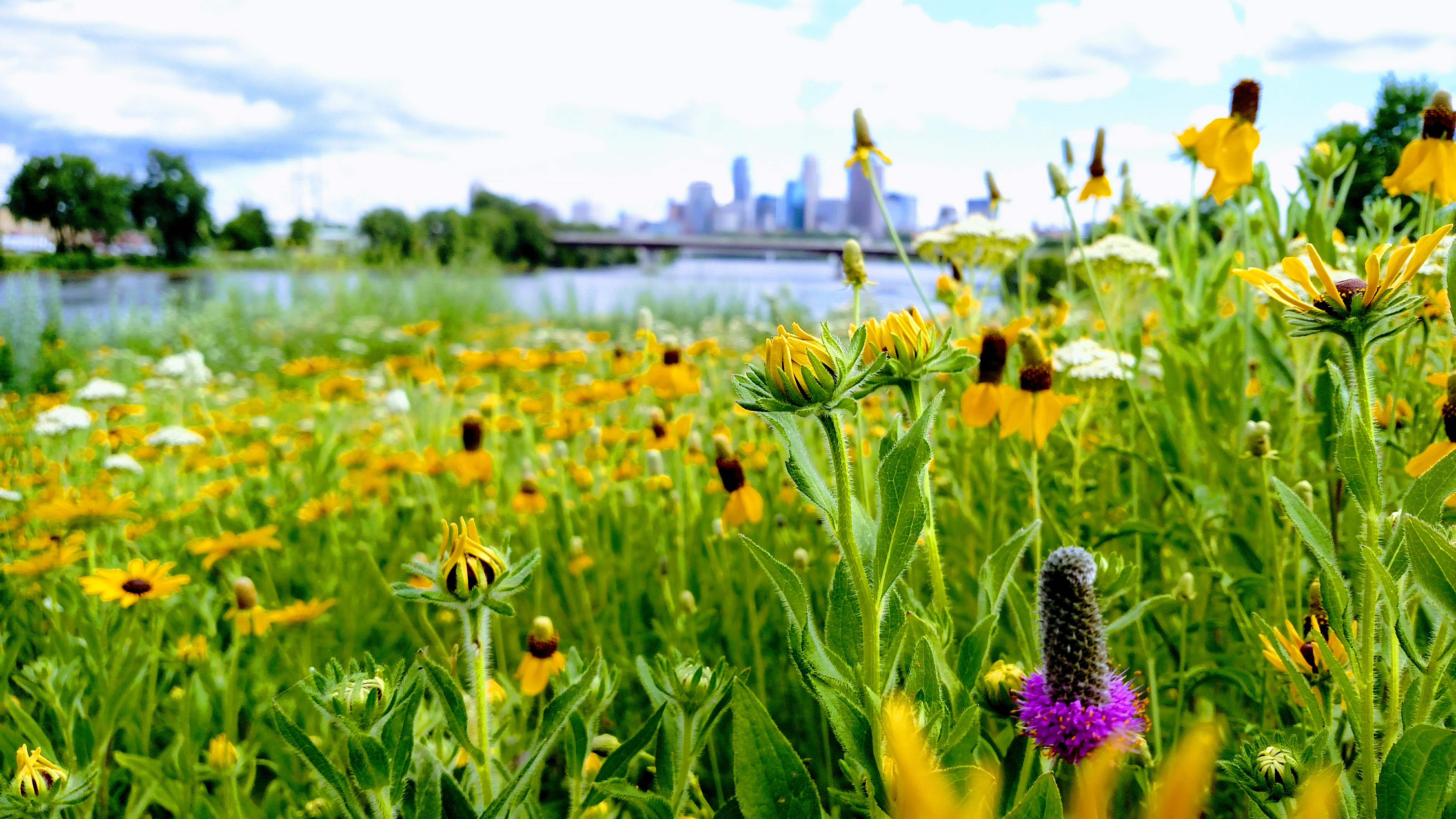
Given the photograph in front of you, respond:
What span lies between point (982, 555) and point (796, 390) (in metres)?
1.39

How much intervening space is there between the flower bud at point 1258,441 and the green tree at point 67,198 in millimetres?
35225

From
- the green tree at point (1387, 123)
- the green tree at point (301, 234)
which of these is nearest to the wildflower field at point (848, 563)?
the green tree at point (1387, 123)

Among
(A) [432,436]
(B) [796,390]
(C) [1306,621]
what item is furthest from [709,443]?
(B) [796,390]

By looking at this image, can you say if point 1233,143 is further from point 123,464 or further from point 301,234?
point 301,234

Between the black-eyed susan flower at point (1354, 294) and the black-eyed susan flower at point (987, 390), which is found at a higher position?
the black-eyed susan flower at point (1354, 294)

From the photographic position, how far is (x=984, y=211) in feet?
9.00

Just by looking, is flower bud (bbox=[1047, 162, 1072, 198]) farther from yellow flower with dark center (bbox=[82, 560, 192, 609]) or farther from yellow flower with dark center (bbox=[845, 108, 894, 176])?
yellow flower with dark center (bbox=[82, 560, 192, 609])

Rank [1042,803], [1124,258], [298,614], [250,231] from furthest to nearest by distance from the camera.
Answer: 1. [250,231]
2. [1124,258]
3. [298,614]
4. [1042,803]

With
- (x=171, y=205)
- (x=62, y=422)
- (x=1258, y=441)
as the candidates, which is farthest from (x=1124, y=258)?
(x=171, y=205)

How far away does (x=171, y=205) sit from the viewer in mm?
42594

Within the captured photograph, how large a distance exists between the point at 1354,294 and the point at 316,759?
2.90ft

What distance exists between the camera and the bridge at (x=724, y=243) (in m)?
6.74

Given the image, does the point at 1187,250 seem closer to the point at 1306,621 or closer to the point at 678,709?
the point at 1306,621

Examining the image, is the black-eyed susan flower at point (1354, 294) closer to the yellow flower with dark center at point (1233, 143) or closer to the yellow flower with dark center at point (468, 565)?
the yellow flower with dark center at point (468, 565)
